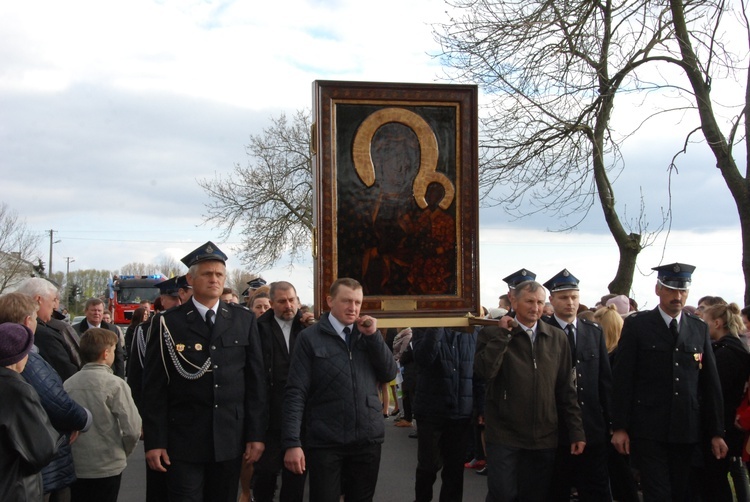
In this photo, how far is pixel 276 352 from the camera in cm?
708

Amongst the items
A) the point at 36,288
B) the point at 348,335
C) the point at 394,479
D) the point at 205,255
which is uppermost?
the point at 205,255

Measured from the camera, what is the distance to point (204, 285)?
5.65m

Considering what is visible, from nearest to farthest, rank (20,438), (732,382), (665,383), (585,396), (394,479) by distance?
1. (20,438)
2. (665,383)
3. (585,396)
4. (732,382)
5. (394,479)

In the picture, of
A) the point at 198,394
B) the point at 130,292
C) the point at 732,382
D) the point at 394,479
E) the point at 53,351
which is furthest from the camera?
the point at 130,292

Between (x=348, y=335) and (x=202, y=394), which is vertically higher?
(x=348, y=335)

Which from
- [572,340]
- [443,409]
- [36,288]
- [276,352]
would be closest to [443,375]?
[443,409]

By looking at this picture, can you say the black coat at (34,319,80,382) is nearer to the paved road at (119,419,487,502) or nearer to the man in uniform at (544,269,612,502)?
the paved road at (119,419,487,502)

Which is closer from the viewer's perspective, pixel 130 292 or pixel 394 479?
pixel 394 479

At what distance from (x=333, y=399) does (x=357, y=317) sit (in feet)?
1.84

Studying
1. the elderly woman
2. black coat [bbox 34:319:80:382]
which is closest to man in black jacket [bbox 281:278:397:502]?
black coat [bbox 34:319:80:382]

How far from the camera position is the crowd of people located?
17.9ft

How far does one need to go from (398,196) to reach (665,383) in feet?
8.17

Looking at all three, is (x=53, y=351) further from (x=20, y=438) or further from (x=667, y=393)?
(x=667, y=393)

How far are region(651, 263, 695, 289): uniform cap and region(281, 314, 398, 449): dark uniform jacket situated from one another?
93.8 inches
